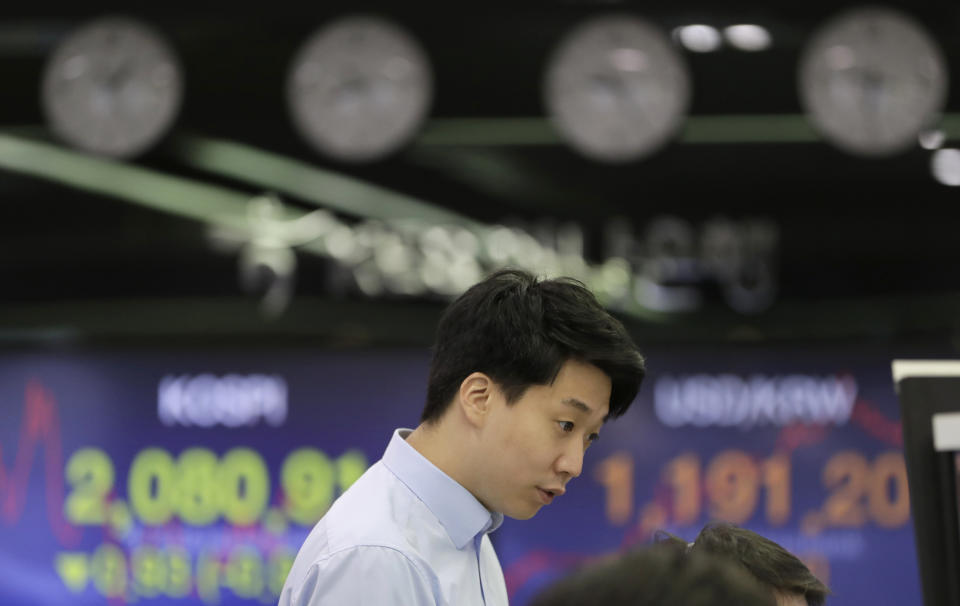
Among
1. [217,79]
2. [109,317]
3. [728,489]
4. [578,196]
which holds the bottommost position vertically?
[728,489]

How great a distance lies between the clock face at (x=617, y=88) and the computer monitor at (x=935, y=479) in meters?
2.73

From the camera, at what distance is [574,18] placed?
4.41 meters

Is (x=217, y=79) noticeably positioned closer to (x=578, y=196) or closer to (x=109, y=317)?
(x=109, y=317)

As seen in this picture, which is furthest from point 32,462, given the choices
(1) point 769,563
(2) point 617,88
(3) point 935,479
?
(3) point 935,479

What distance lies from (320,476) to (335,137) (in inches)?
43.3

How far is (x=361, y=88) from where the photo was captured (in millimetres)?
4223

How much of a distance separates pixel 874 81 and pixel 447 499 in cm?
292

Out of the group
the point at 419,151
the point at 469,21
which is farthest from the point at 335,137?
the point at 469,21

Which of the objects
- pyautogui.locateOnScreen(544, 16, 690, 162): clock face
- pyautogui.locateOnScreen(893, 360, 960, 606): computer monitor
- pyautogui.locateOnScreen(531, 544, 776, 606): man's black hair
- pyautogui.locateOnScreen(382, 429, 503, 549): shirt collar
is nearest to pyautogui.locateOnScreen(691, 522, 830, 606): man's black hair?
pyautogui.locateOnScreen(893, 360, 960, 606): computer monitor

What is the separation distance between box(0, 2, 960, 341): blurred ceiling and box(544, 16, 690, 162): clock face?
25 centimetres

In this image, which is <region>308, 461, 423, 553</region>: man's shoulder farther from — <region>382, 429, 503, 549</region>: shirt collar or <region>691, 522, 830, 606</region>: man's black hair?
<region>691, 522, 830, 606</region>: man's black hair

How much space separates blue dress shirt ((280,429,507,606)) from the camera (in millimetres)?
1366

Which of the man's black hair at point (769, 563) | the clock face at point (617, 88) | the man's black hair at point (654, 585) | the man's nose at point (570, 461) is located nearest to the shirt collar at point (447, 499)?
the man's nose at point (570, 461)

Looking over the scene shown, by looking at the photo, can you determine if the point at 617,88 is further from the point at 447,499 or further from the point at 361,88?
the point at 447,499
